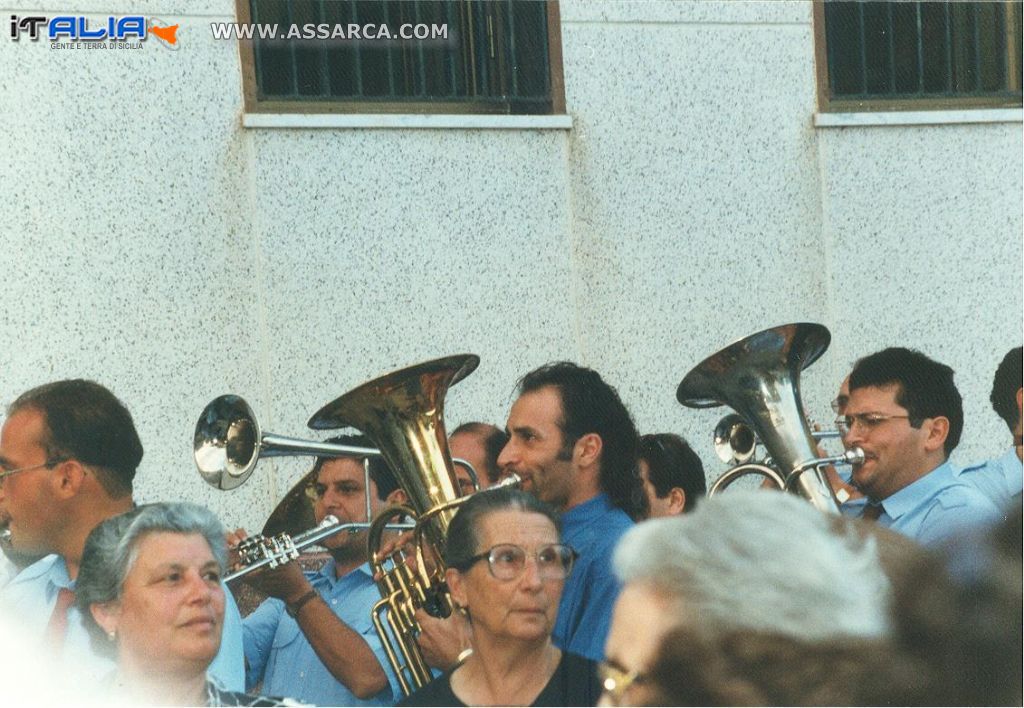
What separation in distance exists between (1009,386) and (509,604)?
203 cm

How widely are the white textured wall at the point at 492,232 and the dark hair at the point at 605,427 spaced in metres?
0.62

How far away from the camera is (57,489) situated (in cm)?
369

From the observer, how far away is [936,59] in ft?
16.5

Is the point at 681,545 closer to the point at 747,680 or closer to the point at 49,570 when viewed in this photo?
the point at 747,680

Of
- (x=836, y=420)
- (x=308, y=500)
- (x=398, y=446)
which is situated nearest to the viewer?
(x=398, y=446)

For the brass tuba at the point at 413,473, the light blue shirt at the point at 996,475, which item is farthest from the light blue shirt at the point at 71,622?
the light blue shirt at the point at 996,475

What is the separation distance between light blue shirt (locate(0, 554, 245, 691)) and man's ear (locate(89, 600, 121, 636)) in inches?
2.7

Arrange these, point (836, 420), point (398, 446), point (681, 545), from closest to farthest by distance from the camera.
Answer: point (681, 545) < point (398, 446) < point (836, 420)

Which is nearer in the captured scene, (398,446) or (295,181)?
(398,446)

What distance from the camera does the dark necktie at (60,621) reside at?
353 centimetres

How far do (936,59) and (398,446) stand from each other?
2.36 metres

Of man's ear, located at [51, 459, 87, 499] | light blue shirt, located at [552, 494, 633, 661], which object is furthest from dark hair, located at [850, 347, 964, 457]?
man's ear, located at [51, 459, 87, 499]

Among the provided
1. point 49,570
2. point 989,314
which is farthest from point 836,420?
point 49,570

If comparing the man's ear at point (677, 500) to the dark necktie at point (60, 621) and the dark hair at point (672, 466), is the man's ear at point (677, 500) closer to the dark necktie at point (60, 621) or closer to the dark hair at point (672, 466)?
the dark hair at point (672, 466)
